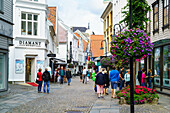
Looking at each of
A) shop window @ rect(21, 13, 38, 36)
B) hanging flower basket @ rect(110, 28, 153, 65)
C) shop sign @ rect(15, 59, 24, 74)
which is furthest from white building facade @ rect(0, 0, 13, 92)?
shop window @ rect(21, 13, 38, 36)

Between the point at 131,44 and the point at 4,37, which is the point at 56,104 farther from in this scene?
the point at 4,37

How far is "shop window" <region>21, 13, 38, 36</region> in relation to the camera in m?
26.6

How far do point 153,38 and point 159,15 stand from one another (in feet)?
7.79

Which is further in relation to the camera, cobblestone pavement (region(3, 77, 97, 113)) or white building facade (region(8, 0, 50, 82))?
white building facade (region(8, 0, 50, 82))

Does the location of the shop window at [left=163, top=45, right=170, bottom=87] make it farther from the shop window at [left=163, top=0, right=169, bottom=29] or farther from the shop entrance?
the shop entrance

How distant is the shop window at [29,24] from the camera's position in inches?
1048

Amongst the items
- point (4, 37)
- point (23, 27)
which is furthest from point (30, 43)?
point (4, 37)

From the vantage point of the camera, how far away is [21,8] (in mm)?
26328

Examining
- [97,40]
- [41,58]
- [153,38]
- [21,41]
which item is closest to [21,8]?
[21,41]

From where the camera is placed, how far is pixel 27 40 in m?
26.8

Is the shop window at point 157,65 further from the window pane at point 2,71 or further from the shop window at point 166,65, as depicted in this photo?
the window pane at point 2,71

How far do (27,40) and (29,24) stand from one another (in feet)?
5.06

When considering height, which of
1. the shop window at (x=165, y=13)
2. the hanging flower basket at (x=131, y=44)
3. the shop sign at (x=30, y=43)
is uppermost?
the shop window at (x=165, y=13)

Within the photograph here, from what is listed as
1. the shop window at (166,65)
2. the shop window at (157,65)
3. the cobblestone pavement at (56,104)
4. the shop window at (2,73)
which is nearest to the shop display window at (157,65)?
the shop window at (157,65)
